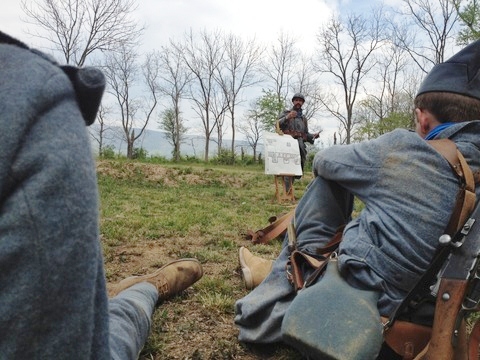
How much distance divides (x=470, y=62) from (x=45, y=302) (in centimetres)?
179

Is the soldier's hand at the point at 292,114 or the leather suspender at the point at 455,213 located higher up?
the soldier's hand at the point at 292,114

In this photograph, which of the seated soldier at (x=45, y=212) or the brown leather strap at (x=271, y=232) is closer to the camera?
the seated soldier at (x=45, y=212)

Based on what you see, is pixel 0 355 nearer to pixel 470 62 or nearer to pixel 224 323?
pixel 224 323

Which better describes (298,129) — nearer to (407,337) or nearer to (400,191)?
(400,191)

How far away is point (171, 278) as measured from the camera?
2.47 m

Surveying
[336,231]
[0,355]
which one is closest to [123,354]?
[0,355]

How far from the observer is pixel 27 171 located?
0.67 m

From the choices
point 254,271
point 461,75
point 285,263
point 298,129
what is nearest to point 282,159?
point 298,129

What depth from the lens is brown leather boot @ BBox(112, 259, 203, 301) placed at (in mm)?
2326

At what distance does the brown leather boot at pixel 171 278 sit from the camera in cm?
233

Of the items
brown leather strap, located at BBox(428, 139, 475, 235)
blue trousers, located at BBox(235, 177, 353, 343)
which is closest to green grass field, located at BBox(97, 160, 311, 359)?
blue trousers, located at BBox(235, 177, 353, 343)

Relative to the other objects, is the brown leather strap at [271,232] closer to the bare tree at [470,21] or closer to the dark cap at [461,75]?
the dark cap at [461,75]

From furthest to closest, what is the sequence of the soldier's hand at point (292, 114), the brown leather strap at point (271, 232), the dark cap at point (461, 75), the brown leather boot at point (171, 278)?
the soldier's hand at point (292, 114)
the brown leather strap at point (271, 232)
the brown leather boot at point (171, 278)
the dark cap at point (461, 75)

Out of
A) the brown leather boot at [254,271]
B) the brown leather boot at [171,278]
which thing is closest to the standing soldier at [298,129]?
the brown leather boot at [254,271]
